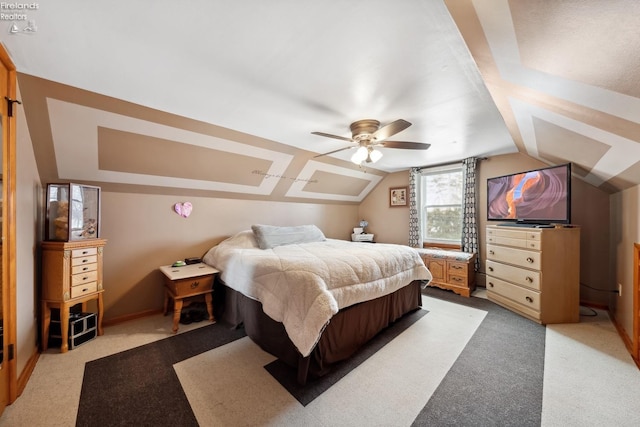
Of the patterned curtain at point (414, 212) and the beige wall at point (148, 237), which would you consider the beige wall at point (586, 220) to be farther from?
the beige wall at point (148, 237)

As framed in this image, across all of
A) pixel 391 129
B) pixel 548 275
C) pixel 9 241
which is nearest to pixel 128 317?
pixel 9 241

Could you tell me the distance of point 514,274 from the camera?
315 centimetres

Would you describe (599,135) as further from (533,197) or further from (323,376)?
(323,376)

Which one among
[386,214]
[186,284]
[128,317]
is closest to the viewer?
[186,284]

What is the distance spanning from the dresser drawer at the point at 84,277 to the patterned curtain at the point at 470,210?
17.2 feet

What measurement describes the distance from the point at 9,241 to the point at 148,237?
1500 mm

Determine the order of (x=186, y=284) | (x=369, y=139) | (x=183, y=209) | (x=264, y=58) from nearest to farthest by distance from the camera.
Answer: (x=264, y=58)
(x=186, y=284)
(x=369, y=139)
(x=183, y=209)

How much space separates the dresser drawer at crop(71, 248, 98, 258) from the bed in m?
1.18

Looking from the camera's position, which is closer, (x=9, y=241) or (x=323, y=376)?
(x=9, y=241)

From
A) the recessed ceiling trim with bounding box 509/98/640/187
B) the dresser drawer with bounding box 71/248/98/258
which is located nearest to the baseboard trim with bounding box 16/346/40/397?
the dresser drawer with bounding box 71/248/98/258

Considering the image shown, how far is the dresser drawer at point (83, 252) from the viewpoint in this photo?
2.23 m

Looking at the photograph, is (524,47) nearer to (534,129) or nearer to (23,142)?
(534,129)

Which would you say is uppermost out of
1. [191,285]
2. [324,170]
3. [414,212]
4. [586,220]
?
[324,170]

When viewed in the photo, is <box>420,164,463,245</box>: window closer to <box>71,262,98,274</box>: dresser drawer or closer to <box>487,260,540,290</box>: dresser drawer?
<box>487,260,540,290</box>: dresser drawer
